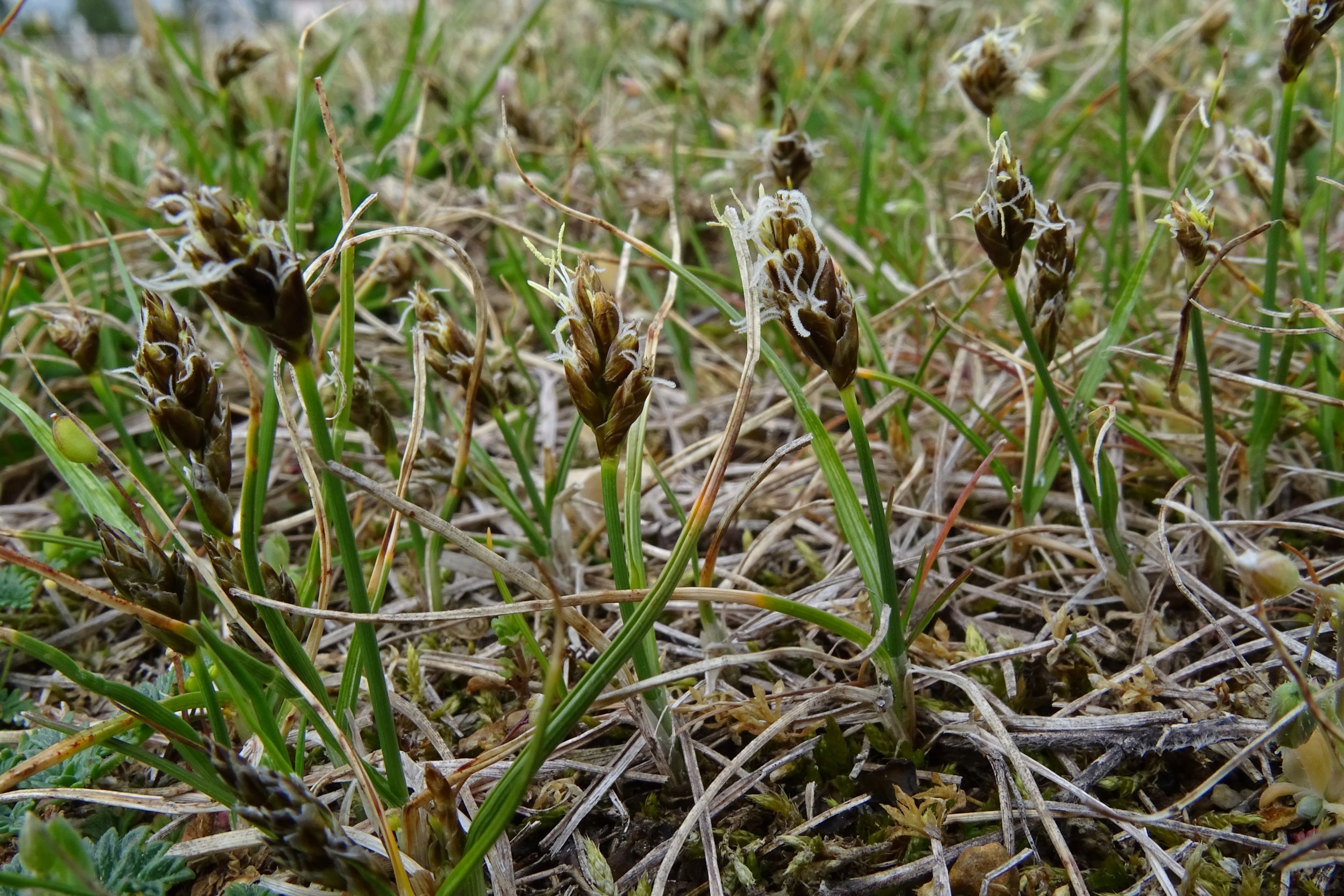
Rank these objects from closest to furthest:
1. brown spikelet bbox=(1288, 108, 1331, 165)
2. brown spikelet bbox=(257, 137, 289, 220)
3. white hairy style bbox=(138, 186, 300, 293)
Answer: white hairy style bbox=(138, 186, 300, 293) < brown spikelet bbox=(1288, 108, 1331, 165) < brown spikelet bbox=(257, 137, 289, 220)

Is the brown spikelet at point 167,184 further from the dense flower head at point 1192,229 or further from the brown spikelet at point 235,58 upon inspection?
the dense flower head at point 1192,229

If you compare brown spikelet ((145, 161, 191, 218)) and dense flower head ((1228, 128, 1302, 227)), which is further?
brown spikelet ((145, 161, 191, 218))

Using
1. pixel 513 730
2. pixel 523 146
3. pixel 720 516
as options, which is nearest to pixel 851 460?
pixel 720 516

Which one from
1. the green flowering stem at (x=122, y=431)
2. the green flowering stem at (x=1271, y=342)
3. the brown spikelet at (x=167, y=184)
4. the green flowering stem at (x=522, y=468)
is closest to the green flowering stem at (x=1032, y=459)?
the green flowering stem at (x=1271, y=342)

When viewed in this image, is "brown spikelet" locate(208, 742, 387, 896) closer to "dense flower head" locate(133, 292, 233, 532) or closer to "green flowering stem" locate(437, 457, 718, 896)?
"green flowering stem" locate(437, 457, 718, 896)

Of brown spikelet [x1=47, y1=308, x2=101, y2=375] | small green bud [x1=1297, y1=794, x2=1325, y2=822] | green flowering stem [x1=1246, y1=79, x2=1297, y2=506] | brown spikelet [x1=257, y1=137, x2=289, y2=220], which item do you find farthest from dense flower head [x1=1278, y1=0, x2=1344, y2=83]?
brown spikelet [x1=257, y1=137, x2=289, y2=220]

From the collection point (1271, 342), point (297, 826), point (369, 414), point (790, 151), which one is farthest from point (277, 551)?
point (1271, 342)

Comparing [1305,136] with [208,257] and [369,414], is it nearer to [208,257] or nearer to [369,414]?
Answer: [369,414]
